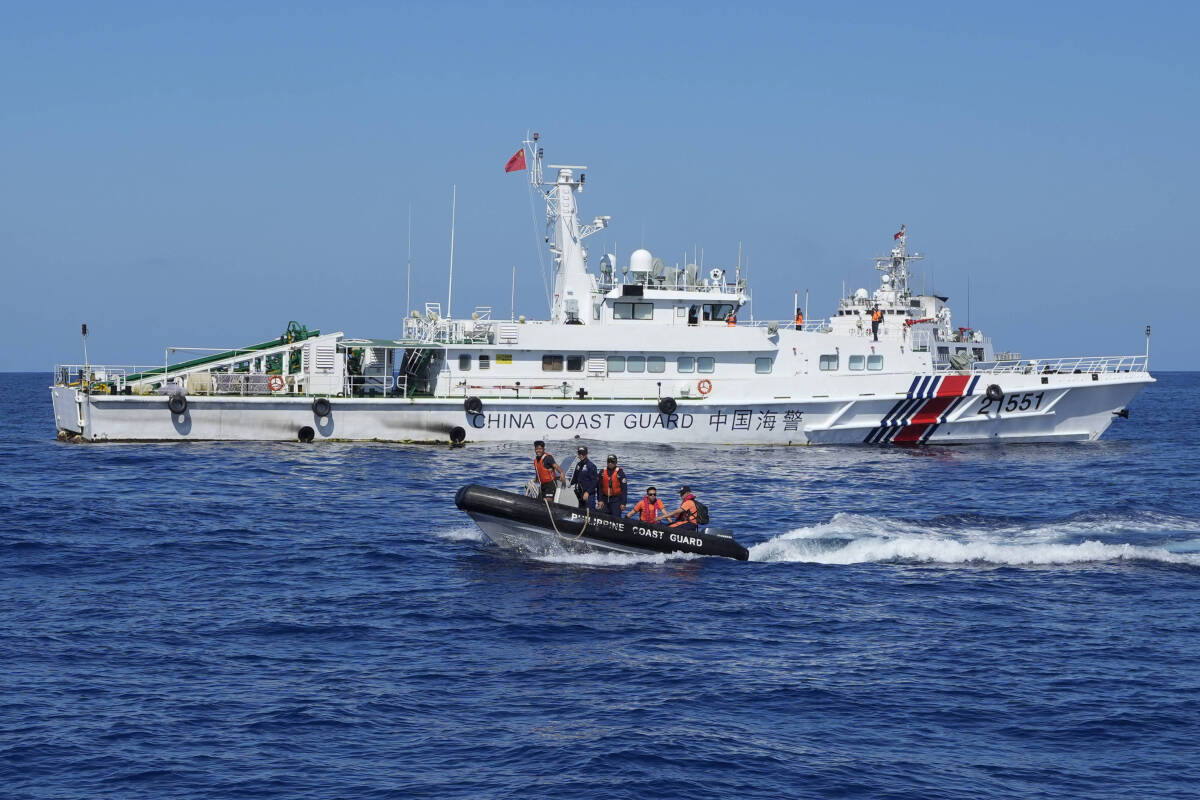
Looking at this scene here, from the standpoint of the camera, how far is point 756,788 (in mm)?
11961

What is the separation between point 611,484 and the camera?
2223cm

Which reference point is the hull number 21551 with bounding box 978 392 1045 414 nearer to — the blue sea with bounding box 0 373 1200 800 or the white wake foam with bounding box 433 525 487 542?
the blue sea with bounding box 0 373 1200 800

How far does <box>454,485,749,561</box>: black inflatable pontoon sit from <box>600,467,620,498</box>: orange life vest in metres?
0.58

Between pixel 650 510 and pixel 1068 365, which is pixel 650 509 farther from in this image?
pixel 1068 365

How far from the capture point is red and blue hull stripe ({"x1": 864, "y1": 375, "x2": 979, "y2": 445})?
130 feet

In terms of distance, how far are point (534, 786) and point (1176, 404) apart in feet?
280

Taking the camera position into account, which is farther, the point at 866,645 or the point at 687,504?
the point at 687,504

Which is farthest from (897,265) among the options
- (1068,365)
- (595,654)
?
(595,654)

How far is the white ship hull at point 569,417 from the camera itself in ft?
126

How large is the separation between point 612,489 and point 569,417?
16.5m

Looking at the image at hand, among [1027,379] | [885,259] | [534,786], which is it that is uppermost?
[885,259]

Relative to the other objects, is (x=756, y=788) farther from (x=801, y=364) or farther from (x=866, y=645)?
(x=801, y=364)

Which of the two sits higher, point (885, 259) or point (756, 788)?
A: point (885, 259)

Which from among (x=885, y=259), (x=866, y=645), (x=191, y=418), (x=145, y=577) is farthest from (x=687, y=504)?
(x=885, y=259)
